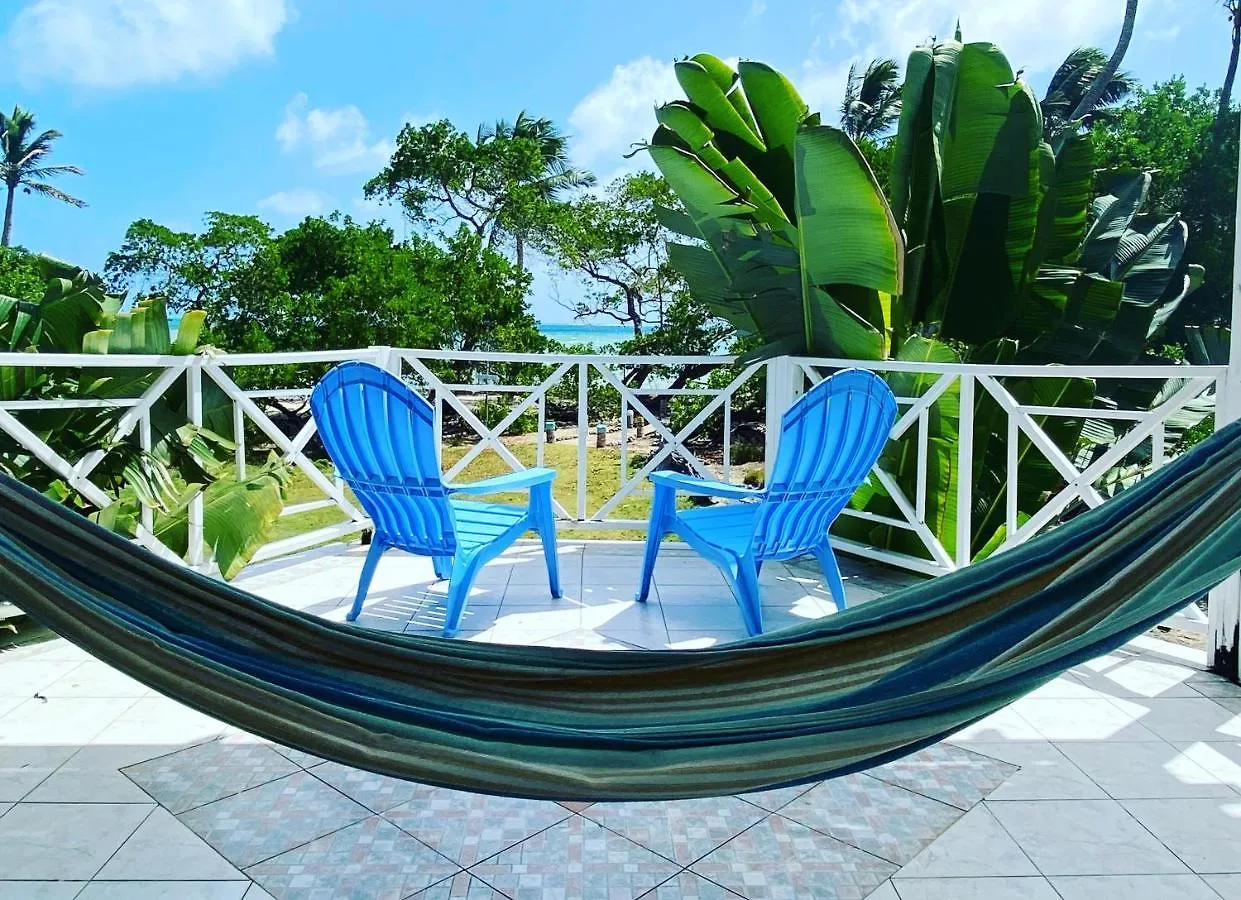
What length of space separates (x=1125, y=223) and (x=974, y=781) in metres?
5.77

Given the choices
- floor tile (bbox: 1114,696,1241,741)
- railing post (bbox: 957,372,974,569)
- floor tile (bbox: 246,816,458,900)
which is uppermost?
railing post (bbox: 957,372,974,569)

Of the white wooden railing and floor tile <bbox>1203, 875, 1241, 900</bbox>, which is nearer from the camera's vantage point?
floor tile <bbox>1203, 875, 1241, 900</bbox>

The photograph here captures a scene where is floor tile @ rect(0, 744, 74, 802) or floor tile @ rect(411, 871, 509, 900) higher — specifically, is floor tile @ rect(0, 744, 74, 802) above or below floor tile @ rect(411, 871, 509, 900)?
above

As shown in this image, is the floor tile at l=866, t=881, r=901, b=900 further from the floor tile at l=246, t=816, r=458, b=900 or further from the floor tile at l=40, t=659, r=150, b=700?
the floor tile at l=40, t=659, r=150, b=700

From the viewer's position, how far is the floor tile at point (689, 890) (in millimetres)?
1885

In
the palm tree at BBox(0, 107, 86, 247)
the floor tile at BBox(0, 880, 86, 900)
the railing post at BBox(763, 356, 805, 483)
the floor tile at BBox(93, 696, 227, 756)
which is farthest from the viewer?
the palm tree at BBox(0, 107, 86, 247)

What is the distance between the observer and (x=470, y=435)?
15766mm

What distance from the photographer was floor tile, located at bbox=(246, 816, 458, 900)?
6.21ft

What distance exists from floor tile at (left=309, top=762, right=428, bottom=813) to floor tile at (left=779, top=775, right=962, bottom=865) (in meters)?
0.88

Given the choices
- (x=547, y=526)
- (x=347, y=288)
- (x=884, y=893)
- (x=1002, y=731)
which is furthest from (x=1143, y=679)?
(x=347, y=288)

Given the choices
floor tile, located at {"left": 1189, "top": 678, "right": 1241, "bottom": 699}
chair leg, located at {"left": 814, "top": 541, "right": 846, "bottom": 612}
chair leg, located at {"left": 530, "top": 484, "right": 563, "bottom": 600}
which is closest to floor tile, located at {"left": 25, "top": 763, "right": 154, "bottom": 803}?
chair leg, located at {"left": 530, "top": 484, "right": 563, "bottom": 600}

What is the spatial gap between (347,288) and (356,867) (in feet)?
39.4

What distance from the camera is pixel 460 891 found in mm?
1894

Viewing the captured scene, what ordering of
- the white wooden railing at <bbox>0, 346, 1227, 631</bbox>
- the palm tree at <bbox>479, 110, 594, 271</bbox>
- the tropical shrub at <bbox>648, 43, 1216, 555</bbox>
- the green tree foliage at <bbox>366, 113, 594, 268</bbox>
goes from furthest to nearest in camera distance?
1. the palm tree at <bbox>479, 110, 594, 271</bbox>
2. the green tree foliage at <bbox>366, 113, 594, 268</bbox>
3. the tropical shrub at <bbox>648, 43, 1216, 555</bbox>
4. the white wooden railing at <bbox>0, 346, 1227, 631</bbox>
